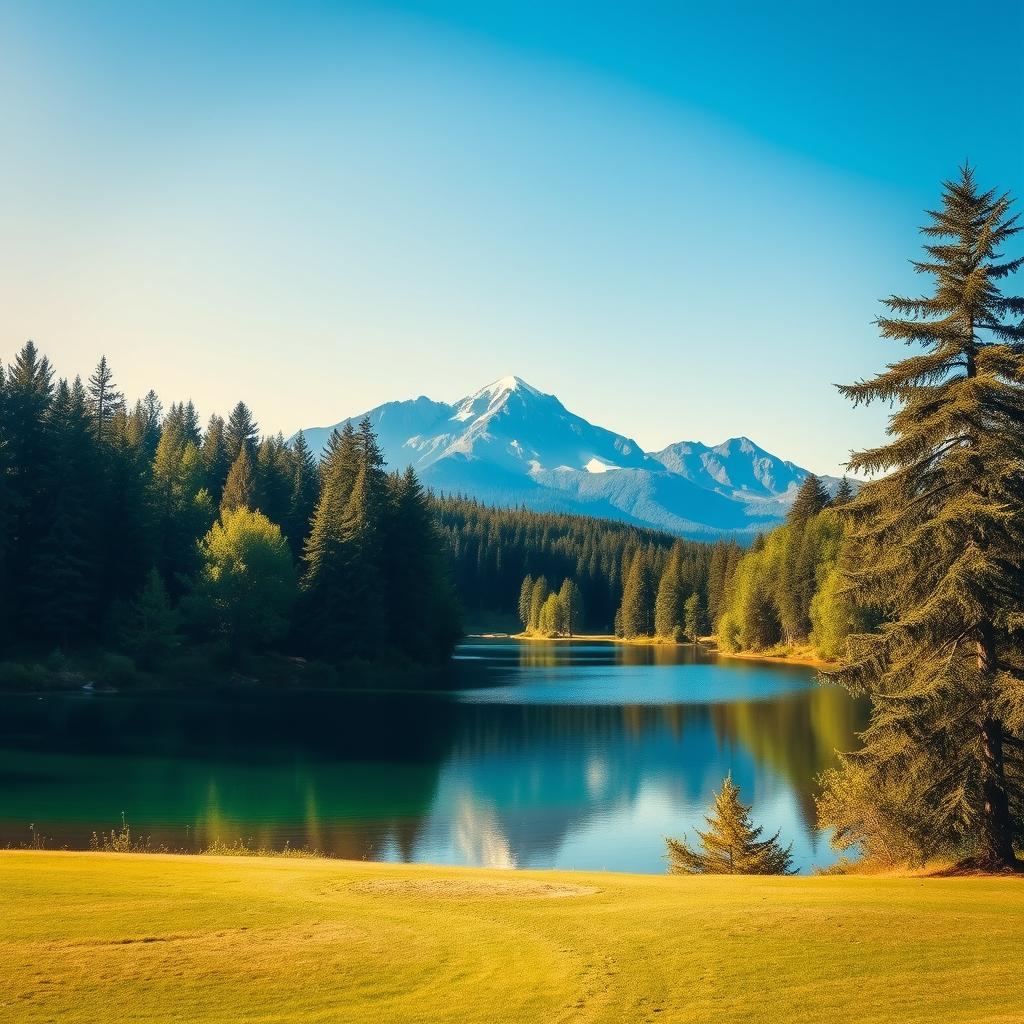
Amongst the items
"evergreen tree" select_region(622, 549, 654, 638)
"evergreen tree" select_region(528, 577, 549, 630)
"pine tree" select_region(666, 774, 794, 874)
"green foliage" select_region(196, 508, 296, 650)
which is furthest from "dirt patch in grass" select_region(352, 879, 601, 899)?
"evergreen tree" select_region(528, 577, 549, 630)

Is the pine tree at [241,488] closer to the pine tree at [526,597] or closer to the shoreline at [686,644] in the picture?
the shoreline at [686,644]

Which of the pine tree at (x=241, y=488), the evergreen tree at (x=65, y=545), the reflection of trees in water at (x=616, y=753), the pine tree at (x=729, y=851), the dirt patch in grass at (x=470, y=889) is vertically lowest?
the reflection of trees in water at (x=616, y=753)

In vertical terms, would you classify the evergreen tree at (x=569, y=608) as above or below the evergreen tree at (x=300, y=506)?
below

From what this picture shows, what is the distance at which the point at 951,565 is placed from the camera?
2209 centimetres

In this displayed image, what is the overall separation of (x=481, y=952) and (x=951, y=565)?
15118 mm

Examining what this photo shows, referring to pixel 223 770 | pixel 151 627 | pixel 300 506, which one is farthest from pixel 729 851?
pixel 300 506

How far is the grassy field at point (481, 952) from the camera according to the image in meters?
9.73

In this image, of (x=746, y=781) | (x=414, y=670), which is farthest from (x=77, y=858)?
(x=414, y=670)

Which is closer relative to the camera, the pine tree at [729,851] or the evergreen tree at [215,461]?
the pine tree at [729,851]

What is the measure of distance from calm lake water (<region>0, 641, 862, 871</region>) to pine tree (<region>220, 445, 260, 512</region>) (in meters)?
31.7

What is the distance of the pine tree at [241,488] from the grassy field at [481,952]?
81.0 metres

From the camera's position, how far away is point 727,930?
13.2 m

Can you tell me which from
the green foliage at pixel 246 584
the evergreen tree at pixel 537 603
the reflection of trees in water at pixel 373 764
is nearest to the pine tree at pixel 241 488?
the green foliage at pixel 246 584

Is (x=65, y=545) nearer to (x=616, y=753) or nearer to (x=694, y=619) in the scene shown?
(x=616, y=753)
